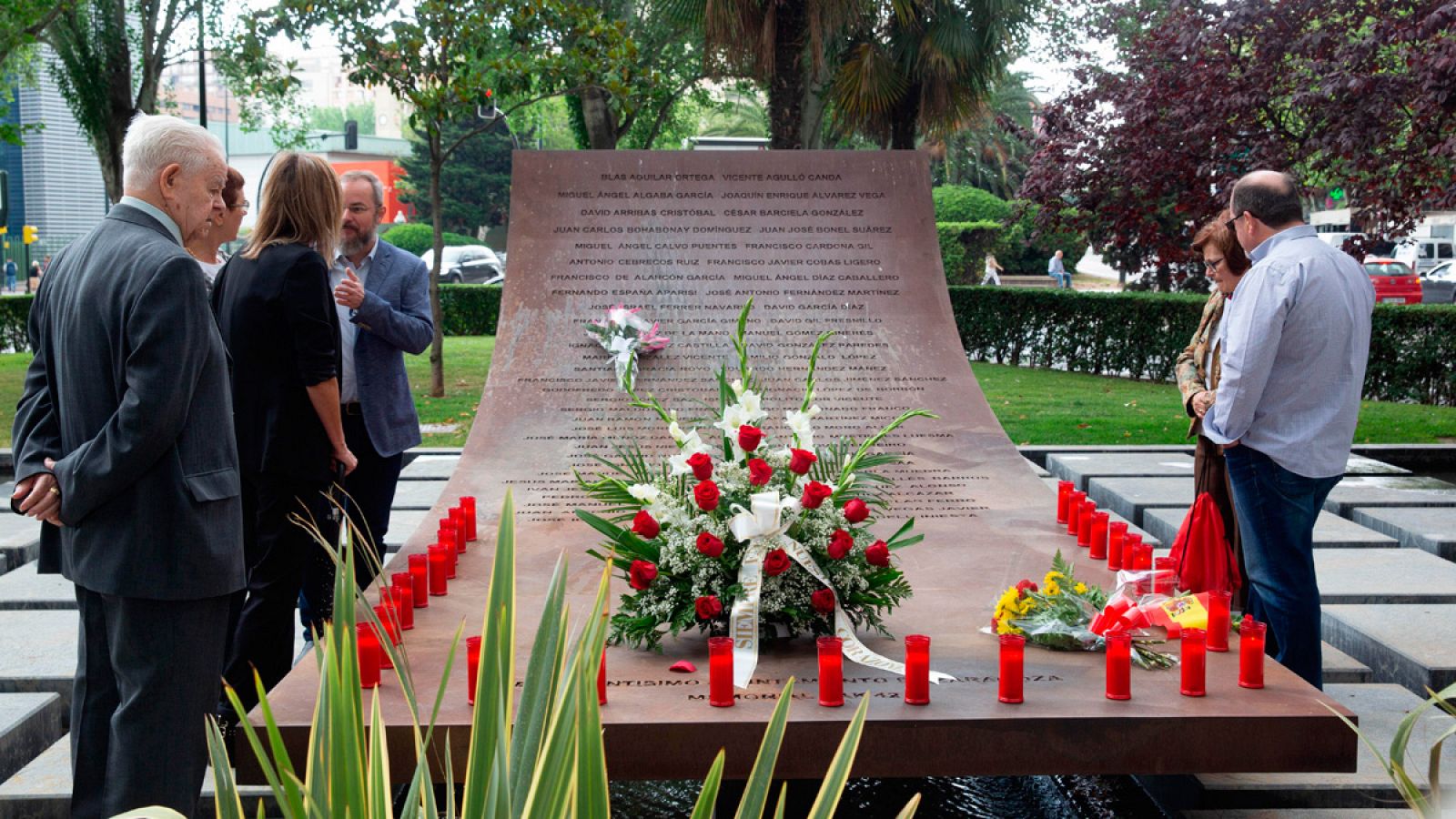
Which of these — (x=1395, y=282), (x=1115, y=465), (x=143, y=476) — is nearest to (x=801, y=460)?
(x=143, y=476)

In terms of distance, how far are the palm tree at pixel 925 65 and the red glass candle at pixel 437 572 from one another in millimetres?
10794

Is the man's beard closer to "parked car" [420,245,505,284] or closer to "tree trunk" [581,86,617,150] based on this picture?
"tree trunk" [581,86,617,150]

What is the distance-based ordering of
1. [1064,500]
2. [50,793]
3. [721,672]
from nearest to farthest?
[721,672] < [50,793] < [1064,500]

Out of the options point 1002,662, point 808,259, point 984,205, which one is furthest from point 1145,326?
point 984,205

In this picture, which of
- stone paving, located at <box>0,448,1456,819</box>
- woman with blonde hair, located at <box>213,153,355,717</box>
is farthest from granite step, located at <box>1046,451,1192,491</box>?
woman with blonde hair, located at <box>213,153,355,717</box>

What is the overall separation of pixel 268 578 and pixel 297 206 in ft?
3.66

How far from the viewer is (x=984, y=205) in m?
30.9

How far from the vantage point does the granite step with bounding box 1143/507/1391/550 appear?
238 inches

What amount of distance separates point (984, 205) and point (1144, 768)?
94.0 feet

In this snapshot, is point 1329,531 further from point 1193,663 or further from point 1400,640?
point 1193,663

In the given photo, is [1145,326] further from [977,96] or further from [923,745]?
[923,745]

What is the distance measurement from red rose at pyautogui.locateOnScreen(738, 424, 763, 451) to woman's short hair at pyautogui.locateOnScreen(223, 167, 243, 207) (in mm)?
1598

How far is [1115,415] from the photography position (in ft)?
37.6

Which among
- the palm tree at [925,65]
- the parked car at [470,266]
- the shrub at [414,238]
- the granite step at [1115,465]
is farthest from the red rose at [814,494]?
the shrub at [414,238]
